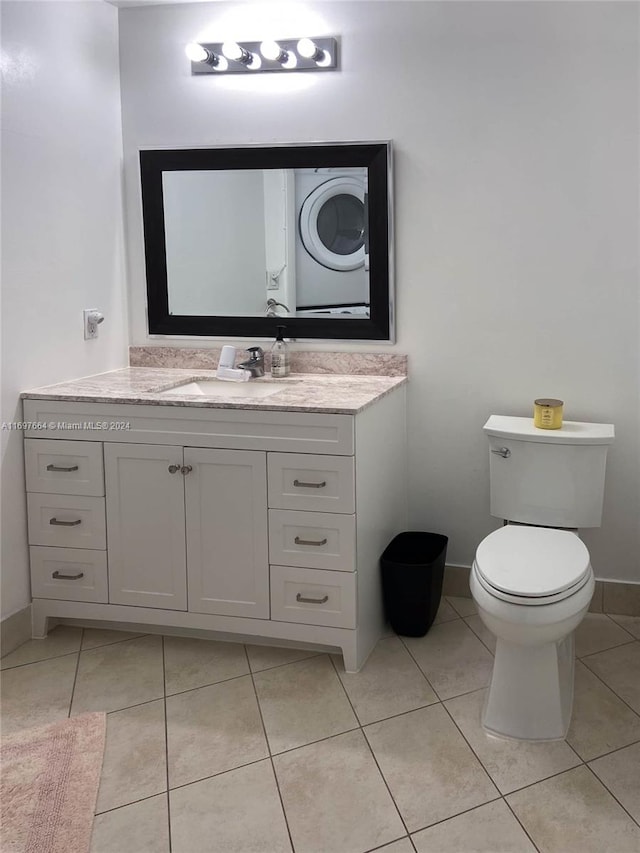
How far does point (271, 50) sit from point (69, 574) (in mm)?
1915

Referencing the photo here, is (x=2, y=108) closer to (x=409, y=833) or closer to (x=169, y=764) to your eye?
(x=169, y=764)

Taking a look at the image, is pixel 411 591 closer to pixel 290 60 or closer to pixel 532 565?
pixel 532 565

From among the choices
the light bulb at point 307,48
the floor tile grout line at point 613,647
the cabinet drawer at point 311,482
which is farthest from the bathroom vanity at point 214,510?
the light bulb at point 307,48

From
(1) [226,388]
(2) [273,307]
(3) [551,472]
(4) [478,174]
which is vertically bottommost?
(3) [551,472]

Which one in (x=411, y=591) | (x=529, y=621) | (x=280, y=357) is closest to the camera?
(x=529, y=621)

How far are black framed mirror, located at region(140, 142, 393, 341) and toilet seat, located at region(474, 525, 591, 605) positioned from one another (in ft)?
3.15

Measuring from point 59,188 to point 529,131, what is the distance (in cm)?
159

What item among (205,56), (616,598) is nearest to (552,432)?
(616,598)

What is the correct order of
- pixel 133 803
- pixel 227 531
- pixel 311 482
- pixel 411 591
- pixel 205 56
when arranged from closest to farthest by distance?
1. pixel 133 803
2. pixel 311 482
3. pixel 227 531
4. pixel 411 591
5. pixel 205 56

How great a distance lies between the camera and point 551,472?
265 cm

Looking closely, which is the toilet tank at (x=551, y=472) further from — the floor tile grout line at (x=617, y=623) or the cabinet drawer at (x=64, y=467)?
the cabinet drawer at (x=64, y=467)

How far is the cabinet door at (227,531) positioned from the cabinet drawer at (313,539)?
0.14ft

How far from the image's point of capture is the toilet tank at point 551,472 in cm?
262

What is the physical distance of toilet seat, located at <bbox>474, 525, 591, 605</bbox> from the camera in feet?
6.89
